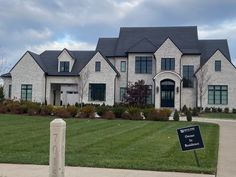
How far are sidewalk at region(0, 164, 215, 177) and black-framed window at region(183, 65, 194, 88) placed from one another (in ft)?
140

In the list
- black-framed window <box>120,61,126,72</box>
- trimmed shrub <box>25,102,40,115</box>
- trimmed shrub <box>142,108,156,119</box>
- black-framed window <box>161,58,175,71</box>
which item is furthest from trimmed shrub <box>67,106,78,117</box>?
black-framed window <box>120,61,126,72</box>

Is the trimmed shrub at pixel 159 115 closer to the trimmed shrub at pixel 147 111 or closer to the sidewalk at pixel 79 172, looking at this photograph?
the trimmed shrub at pixel 147 111

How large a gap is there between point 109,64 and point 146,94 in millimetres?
5970

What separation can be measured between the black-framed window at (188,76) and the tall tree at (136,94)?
520 cm

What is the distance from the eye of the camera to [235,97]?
51.1 m

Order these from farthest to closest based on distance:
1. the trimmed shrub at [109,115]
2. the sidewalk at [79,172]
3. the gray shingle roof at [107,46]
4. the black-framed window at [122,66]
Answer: the gray shingle roof at [107,46] → the black-framed window at [122,66] → the trimmed shrub at [109,115] → the sidewalk at [79,172]

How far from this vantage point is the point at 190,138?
11.2 meters

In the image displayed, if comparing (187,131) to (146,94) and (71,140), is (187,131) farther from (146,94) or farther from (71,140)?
(146,94)

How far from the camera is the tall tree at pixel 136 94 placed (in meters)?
50.5

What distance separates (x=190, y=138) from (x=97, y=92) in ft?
140

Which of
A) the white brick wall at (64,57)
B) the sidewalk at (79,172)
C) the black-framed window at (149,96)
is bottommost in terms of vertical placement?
the sidewalk at (79,172)

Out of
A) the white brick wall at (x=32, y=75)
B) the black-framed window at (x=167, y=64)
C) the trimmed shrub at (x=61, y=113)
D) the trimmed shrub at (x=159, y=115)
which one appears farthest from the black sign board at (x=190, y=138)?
the white brick wall at (x=32, y=75)

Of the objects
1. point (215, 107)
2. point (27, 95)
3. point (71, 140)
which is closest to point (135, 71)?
point (215, 107)

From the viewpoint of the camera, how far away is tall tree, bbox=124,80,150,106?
1989 inches
